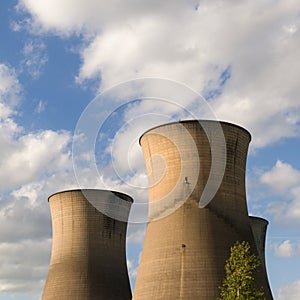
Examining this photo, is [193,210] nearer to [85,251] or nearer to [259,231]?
[85,251]

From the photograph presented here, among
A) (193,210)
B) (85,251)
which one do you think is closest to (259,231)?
(85,251)

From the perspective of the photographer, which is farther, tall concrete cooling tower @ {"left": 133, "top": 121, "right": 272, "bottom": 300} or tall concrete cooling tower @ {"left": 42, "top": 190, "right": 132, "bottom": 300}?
tall concrete cooling tower @ {"left": 42, "top": 190, "right": 132, "bottom": 300}

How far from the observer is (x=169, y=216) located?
19031 mm

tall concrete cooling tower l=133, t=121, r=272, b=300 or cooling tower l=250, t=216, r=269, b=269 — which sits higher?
cooling tower l=250, t=216, r=269, b=269

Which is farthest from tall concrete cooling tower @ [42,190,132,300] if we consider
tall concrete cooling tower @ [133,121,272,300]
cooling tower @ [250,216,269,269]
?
tall concrete cooling tower @ [133,121,272,300]

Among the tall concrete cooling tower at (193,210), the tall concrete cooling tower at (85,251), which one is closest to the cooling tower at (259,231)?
the tall concrete cooling tower at (85,251)

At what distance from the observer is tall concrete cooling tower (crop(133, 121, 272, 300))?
59.3ft

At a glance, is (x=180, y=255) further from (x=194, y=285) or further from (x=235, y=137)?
(x=235, y=137)

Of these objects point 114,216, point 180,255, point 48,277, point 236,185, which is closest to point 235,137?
point 236,185

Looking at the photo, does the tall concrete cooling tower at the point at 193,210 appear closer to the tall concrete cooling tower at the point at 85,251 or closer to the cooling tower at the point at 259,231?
the tall concrete cooling tower at the point at 85,251

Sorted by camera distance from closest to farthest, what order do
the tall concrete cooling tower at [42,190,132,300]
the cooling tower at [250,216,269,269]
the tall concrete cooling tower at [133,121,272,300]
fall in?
the tall concrete cooling tower at [133,121,272,300] < the tall concrete cooling tower at [42,190,132,300] < the cooling tower at [250,216,269,269]

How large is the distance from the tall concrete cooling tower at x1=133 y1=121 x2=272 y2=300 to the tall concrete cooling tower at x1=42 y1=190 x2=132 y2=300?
6.74 metres

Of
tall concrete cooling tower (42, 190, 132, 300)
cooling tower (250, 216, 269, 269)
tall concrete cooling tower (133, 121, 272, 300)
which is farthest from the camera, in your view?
cooling tower (250, 216, 269, 269)

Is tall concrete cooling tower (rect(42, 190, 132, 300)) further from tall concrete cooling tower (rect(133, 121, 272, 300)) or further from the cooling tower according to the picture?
tall concrete cooling tower (rect(133, 121, 272, 300))
